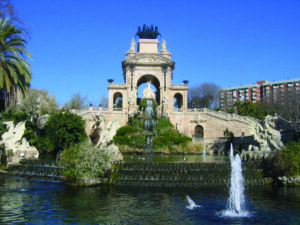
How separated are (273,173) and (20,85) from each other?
17738 mm

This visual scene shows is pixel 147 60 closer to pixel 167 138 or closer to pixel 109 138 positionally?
pixel 167 138

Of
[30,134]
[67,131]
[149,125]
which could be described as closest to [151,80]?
[149,125]

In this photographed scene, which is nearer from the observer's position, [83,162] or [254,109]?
[83,162]

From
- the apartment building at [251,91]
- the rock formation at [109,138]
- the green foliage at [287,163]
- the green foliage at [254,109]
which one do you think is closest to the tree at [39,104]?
the rock formation at [109,138]

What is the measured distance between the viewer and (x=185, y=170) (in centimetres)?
1781

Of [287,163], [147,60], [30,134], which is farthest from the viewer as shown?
[147,60]

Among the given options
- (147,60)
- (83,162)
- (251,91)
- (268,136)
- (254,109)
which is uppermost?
(251,91)

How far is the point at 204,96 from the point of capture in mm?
80312

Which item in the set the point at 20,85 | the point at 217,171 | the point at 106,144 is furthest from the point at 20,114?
the point at 217,171

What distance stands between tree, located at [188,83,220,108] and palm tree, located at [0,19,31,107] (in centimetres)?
6218

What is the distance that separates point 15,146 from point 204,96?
6275 cm

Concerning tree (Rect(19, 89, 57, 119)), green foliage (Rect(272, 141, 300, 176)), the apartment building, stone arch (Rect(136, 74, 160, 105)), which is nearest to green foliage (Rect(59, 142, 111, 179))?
green foliage (Rect(272, 141, 300, 176))

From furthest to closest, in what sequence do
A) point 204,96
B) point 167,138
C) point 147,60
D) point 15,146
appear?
point 204,96
point 147,60
point 167,138
point 15,146

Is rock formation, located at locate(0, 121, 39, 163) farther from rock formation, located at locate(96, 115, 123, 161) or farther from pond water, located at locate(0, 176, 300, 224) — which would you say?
pond water, located at locate(0, 176, 300, 224)
